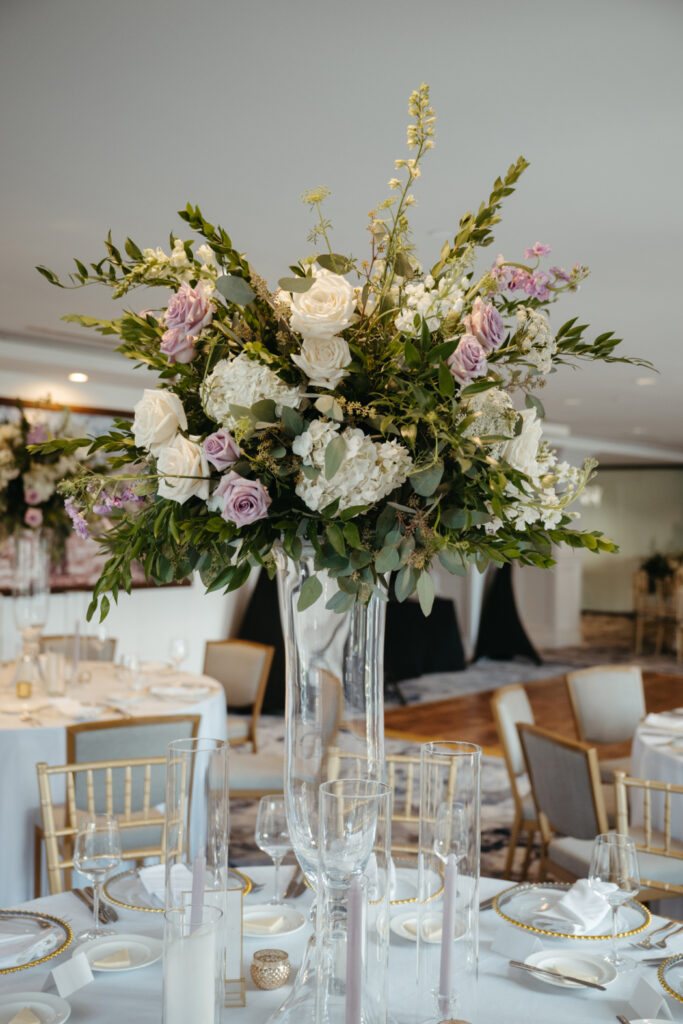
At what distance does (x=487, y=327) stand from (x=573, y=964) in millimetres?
1058

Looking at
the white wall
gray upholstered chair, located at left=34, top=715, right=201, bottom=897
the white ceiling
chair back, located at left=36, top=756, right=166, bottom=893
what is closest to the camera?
the white ceiling

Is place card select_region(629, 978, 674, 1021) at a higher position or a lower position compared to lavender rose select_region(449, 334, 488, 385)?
lower

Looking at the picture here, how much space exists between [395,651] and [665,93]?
7.35m

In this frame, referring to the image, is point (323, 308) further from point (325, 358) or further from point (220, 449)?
point (220, 449)

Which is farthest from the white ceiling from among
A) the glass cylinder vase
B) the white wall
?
the white wall

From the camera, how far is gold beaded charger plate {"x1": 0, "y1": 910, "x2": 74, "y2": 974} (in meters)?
1.51

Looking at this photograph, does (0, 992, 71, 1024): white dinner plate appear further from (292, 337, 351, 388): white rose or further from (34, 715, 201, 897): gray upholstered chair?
(34, 715, 201, 897): gray upholstered chair

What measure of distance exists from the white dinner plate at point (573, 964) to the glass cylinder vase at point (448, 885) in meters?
0.28

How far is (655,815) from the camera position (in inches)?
142

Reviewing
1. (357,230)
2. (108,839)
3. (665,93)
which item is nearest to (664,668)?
(357,230)

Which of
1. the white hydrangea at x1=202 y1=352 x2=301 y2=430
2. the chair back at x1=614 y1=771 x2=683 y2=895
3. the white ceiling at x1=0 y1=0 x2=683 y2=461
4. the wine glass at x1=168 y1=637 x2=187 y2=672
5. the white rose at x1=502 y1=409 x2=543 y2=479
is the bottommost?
the chair back at x1=614 y1=771 x2=683 y2=895

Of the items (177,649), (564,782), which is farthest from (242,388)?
(177,649)

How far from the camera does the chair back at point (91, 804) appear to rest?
2307 millimetres

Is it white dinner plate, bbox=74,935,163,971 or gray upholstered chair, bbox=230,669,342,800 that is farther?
gray upholstered chair, bbox=230,669,342,800
